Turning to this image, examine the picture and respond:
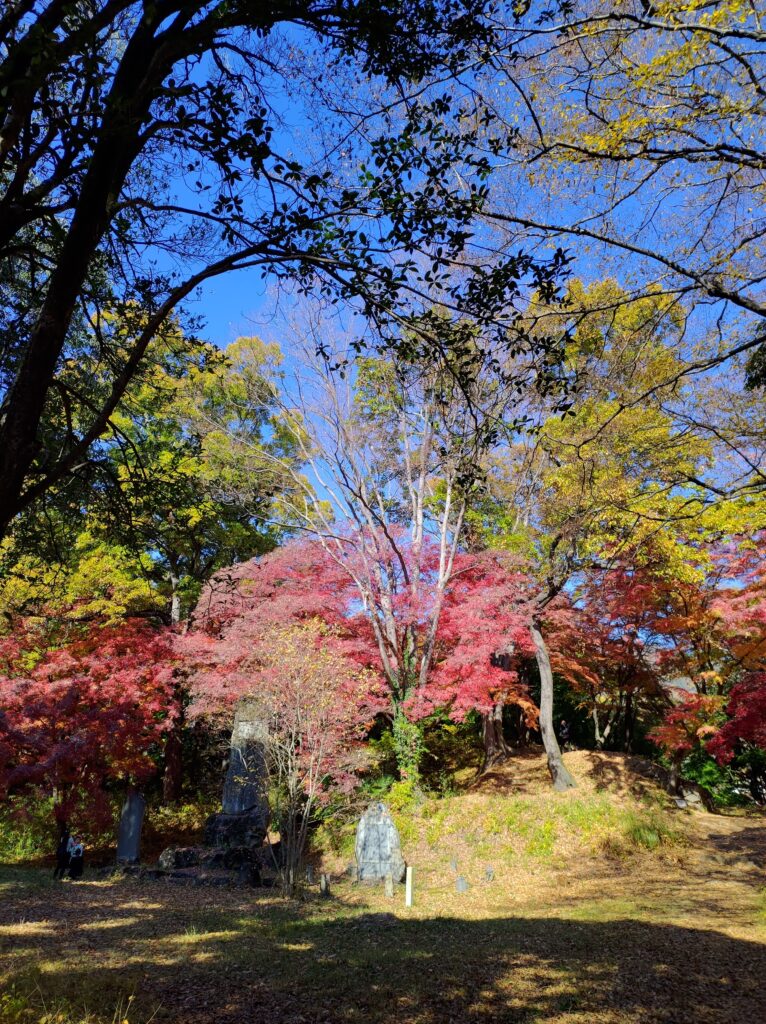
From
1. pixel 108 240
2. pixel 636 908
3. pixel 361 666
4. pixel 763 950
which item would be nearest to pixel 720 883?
pixel 636 908

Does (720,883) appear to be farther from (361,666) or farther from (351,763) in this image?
(361,666)

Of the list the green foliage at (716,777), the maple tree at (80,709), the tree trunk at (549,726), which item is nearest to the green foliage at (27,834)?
the maple tree at (80,709)

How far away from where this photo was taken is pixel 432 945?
6.09m

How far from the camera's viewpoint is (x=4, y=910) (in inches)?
311

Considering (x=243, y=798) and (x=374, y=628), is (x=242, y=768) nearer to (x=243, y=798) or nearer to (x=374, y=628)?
(x=243, y=798)

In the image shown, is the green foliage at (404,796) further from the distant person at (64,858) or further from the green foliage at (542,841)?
the distant person at (64,858)

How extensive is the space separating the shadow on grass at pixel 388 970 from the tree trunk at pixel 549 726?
6.26 m

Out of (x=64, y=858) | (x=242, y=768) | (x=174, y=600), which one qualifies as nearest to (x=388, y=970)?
(x=64, y=858)

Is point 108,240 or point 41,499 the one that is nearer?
point 108,240

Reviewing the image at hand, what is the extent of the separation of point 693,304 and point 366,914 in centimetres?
813

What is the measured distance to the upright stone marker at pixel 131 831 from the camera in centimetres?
1302

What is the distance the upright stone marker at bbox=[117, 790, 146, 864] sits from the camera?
513 inches

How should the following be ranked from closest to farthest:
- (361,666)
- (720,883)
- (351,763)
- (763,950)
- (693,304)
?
1. (693,304)
2. (763,950)
3. (720,883)
4. (351,763)
5. (361,666)

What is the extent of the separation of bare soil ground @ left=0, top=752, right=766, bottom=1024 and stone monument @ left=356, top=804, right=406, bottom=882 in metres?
0.45
